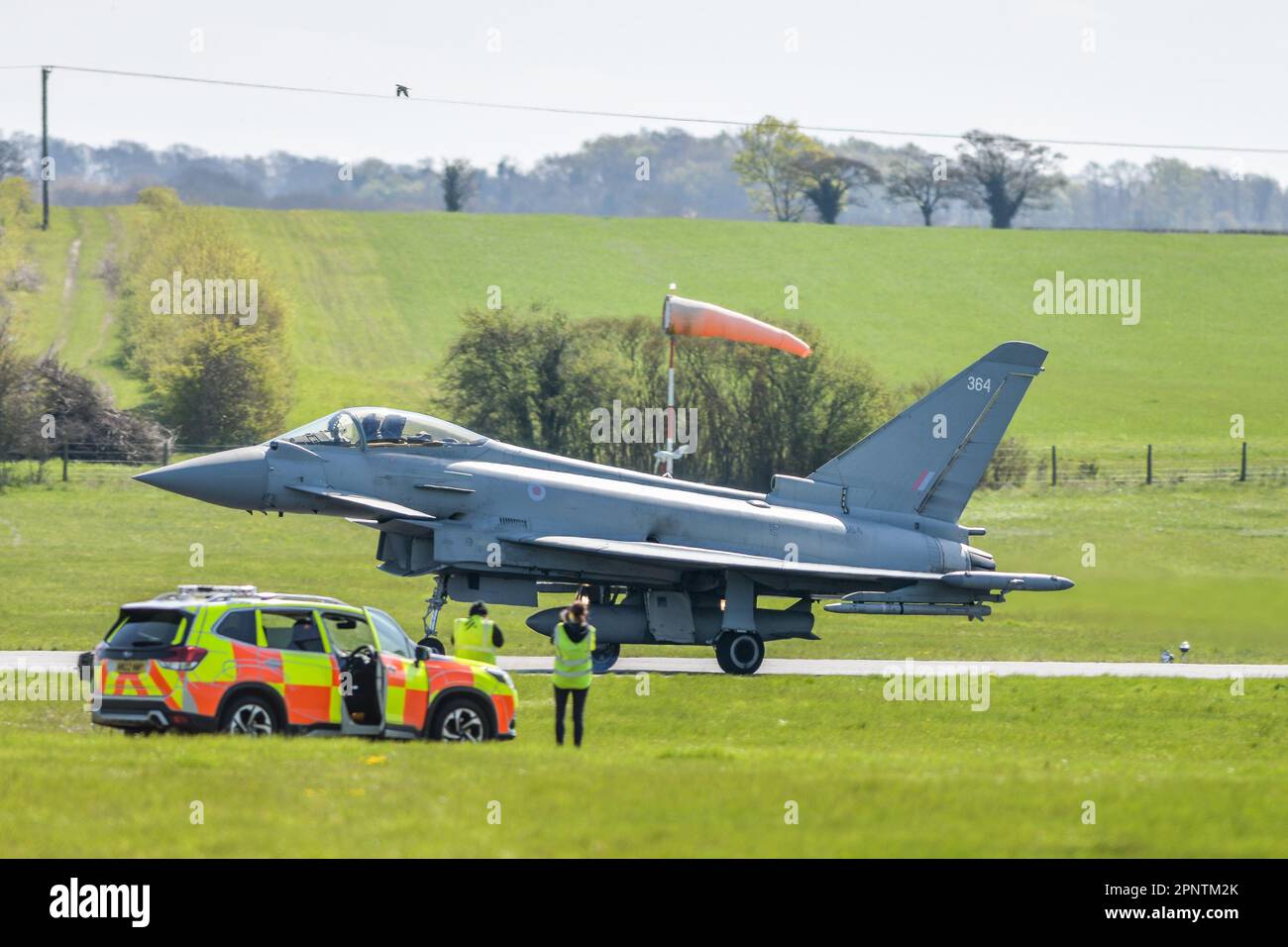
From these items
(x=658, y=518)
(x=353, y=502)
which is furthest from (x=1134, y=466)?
(x=353, y=502)

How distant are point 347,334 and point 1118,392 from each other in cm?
3957

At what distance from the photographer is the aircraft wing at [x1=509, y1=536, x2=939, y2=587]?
27297 mm

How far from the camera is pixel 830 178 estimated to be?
399 feet

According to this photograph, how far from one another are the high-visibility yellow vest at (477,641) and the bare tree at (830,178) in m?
103

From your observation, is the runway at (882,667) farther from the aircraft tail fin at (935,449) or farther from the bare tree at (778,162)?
the bare tree at (778,162)

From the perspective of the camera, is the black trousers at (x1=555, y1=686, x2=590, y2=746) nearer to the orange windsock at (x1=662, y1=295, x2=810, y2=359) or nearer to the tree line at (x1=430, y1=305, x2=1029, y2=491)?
the orange windsock at (x1=662, y1=295, x2=810, y2=359)

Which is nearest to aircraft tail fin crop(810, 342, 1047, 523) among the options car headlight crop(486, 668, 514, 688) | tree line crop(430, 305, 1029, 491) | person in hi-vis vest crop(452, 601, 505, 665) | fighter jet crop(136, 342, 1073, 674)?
fighter jet crop(136, 342, 1073, 674)

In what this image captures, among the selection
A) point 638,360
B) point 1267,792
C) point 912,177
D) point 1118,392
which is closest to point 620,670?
point 1267,792

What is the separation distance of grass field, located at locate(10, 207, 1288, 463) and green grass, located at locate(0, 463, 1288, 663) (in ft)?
49.9

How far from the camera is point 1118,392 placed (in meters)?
82.1

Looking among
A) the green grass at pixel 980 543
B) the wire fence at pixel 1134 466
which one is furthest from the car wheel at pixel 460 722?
the wire fence at pixel 1134 466

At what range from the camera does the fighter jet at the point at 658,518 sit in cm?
2712

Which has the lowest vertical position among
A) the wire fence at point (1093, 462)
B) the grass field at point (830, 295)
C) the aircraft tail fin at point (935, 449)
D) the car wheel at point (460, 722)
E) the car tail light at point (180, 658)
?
the car wheel at point (460, 722)

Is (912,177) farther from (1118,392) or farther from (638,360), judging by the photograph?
(638,360)
